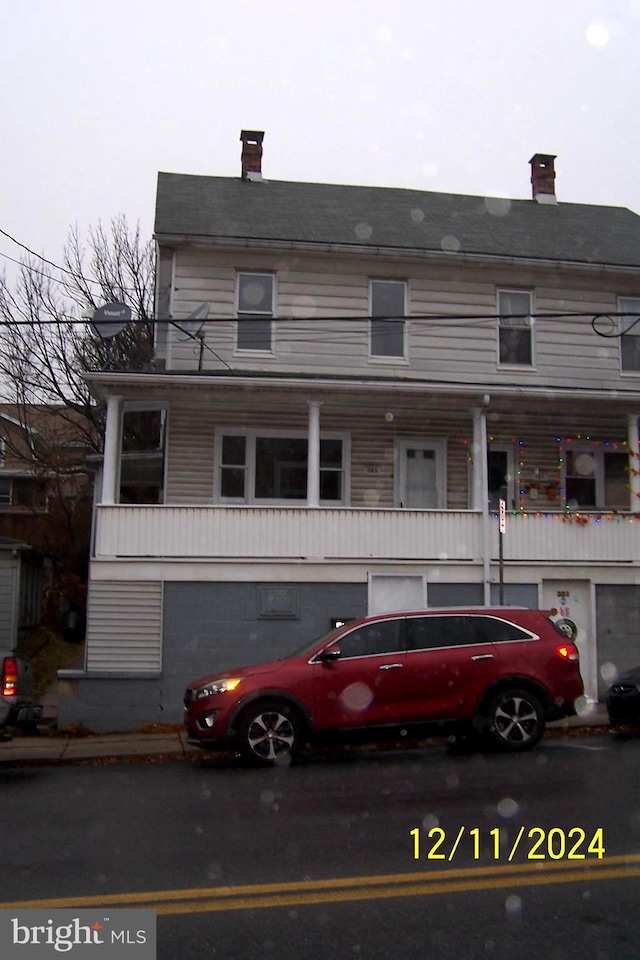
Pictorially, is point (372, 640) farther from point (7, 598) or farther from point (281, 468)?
point (7, 598)

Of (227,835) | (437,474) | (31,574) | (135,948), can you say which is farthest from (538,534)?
(31,574)

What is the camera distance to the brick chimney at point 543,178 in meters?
23.1

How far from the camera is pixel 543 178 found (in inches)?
919

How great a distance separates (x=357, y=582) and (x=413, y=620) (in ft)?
15.5

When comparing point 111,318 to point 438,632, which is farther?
point 111,318

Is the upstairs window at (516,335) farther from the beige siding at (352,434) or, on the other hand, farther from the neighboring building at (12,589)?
the neighboring building at (12,589)

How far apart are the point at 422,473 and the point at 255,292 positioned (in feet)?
15.4

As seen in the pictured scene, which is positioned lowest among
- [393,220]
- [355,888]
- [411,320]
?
[355,888]

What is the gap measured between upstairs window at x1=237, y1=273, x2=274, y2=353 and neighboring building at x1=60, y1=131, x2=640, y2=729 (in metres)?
0.04

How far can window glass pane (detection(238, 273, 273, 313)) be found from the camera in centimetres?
1892

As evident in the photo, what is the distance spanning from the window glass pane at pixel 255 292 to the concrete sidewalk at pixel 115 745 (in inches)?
316

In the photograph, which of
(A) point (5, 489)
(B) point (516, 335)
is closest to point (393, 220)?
(B) point (516, 335)

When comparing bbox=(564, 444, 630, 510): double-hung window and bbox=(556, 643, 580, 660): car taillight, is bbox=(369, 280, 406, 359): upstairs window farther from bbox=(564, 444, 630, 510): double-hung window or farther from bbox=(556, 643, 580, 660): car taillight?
bbox=(556, 643, 580, 660): car taillight

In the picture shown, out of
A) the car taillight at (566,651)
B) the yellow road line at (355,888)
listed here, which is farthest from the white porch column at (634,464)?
the yellow road line at (355,888)
